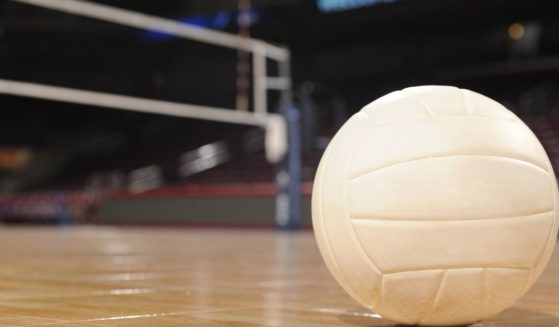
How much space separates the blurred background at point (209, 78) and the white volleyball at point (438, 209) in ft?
30.5

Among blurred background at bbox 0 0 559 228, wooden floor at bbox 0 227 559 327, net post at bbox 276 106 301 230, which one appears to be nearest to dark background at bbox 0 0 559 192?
blurred background at bbox 0 0 559 228

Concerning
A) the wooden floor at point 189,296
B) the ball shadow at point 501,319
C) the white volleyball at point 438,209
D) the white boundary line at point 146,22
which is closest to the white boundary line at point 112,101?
the white boundary line at point 146,22

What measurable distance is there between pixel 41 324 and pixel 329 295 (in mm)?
979

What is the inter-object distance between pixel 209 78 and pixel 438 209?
50.0 feet

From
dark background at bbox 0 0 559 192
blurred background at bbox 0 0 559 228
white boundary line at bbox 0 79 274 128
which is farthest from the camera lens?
dark background at bbox 0 0 559 192

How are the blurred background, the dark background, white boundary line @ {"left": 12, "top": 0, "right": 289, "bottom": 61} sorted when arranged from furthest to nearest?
the dark background
the blurred background
white boundary line @ {"left": 12, "top": 0, "right": 289, "bottom": 61}

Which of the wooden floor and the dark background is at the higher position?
the dark background

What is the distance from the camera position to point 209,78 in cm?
1653

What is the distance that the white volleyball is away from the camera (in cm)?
151

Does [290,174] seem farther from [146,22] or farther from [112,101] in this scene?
[146,22]

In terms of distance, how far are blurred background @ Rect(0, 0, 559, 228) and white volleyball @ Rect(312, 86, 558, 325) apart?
30.5 ft

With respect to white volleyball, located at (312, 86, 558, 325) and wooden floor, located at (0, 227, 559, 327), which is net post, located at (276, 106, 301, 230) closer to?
wooden floor, located at (0, 227, 559, 327)

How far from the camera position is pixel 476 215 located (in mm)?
1508

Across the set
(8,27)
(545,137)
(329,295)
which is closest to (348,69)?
A: (545,137)
